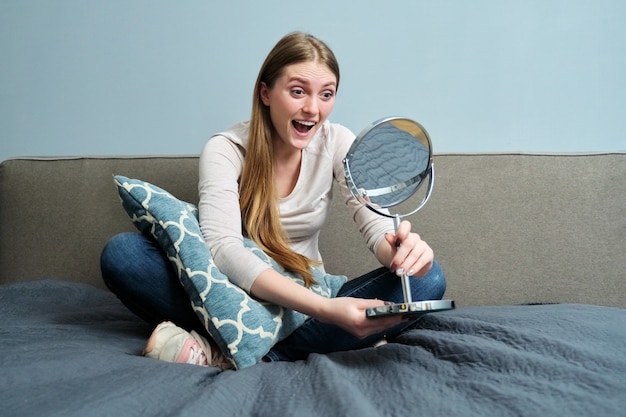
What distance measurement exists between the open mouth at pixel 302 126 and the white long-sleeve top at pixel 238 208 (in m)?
0.11

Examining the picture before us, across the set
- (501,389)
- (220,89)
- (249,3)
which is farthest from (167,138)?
(501,389)

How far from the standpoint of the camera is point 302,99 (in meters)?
1.50

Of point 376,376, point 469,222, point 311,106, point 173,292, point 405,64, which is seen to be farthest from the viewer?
point 405,64

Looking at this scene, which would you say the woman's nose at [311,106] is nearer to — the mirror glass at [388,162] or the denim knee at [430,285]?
the mirror glass at [388,162]

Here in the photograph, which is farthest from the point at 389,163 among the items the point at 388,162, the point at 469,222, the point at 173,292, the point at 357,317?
the point at 469,222

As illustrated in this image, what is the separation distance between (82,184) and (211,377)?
3.49ft

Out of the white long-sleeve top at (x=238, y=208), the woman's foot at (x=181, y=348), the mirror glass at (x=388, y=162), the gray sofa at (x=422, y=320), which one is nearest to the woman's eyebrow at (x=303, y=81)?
the white long-sleeve top at (x=238, y=208)

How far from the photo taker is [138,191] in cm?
136

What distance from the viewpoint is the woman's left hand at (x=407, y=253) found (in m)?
1.21

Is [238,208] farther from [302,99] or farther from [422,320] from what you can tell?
[422,320]

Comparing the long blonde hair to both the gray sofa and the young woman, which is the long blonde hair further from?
the gray sofa

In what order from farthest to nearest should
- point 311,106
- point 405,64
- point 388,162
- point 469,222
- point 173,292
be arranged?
1. point 405,64
2. point 469,222
3. point 311,106
4. point 173,292
5. point 388,162

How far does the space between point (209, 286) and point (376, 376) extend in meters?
0.39

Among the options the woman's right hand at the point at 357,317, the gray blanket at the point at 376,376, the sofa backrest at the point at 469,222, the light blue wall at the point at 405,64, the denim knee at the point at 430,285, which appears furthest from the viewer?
the light blue wall at the point at 405,64
